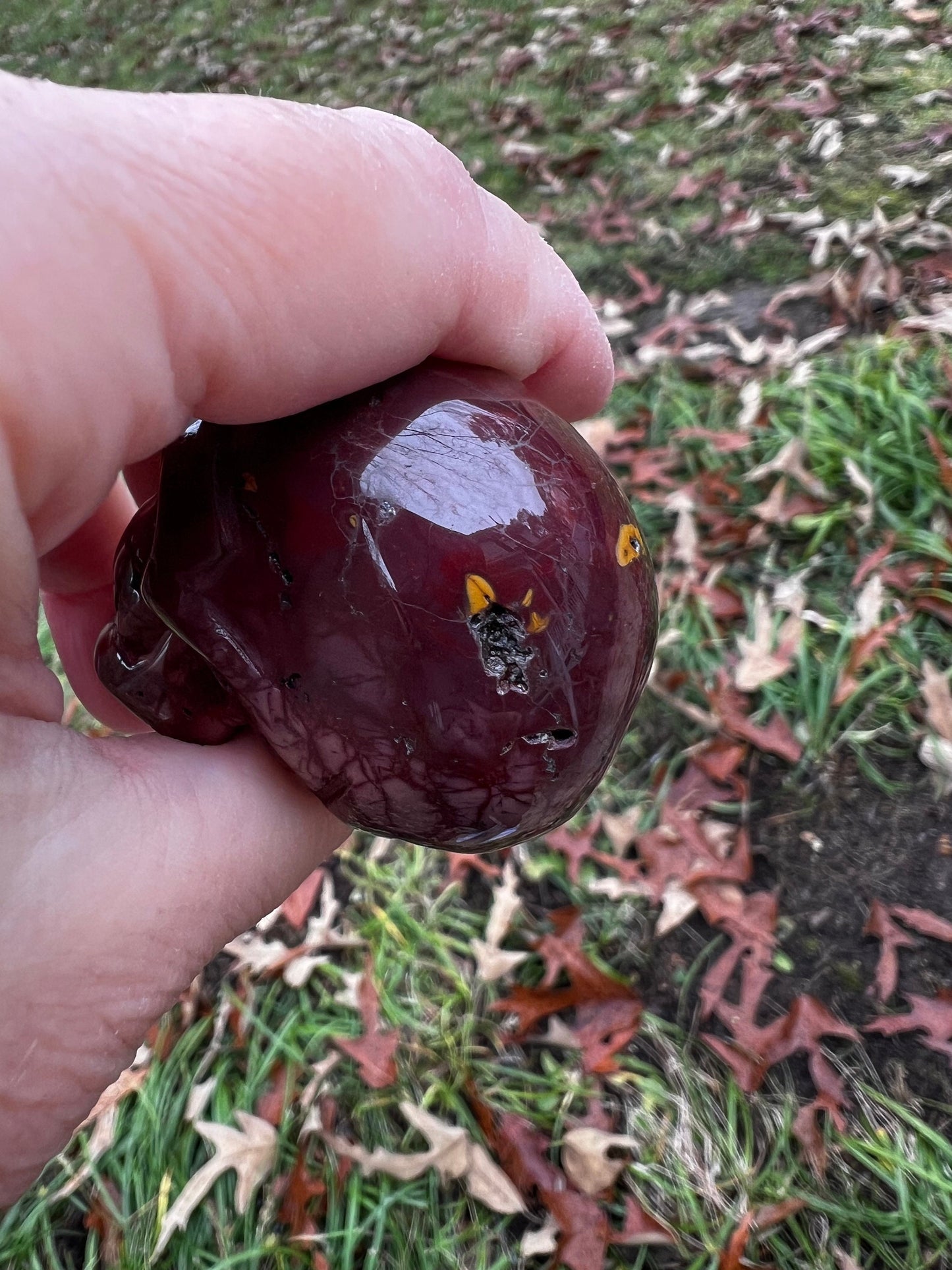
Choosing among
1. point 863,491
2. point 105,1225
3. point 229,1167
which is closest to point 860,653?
point 863,491

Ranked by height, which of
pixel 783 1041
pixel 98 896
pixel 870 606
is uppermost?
pixel 98 896

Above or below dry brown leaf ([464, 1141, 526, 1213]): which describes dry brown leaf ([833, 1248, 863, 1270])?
below

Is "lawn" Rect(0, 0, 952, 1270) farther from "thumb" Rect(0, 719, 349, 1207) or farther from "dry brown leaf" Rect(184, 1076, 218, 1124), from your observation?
"thumb" Rect(0, 719, 349, 1207)

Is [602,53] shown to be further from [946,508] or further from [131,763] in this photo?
[131,763]

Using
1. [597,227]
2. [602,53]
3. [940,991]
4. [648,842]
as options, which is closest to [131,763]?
[648,842]

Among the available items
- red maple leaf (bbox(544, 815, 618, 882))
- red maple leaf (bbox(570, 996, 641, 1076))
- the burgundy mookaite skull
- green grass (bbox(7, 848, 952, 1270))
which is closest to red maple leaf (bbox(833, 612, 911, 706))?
red maple leaf (bbox(544, 815, 618, 882))

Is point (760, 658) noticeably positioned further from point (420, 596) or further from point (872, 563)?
point (420, 596)

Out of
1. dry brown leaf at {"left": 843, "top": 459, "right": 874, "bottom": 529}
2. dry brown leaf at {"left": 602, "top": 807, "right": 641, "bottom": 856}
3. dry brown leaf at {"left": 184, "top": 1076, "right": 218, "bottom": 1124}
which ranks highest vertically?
dry brown leaf at {"left": 843, "top": 459, "right": 874, "bottom": 529}
